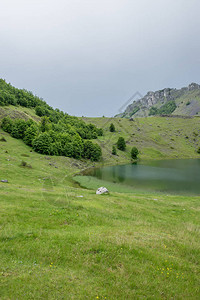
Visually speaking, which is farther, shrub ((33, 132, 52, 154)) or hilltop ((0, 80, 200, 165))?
hilltop ((0, 80, 200, 165))

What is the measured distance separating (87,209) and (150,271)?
1105cm

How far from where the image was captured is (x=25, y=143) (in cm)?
8219

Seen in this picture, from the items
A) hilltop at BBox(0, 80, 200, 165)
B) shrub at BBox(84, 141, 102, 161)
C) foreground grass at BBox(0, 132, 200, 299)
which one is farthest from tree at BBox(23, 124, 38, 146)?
foreground grass at BBox(0, 132, 200, 299)

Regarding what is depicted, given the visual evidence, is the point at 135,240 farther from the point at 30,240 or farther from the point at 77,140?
the point at 77,140

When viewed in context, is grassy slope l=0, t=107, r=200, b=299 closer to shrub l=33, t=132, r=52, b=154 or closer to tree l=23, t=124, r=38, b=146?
shrub l=33, t=132, r=52, b=154

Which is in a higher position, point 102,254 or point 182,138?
point 182,138

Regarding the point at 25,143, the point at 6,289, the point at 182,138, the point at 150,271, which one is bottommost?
the point at 150,271

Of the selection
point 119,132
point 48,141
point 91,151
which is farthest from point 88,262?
point 119,132

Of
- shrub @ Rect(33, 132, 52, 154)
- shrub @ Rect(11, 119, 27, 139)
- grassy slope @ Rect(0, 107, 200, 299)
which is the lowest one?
grassy slope @ Rect(0, 107, 200, 299)

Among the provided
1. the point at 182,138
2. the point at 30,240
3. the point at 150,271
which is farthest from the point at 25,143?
the point at 182,138

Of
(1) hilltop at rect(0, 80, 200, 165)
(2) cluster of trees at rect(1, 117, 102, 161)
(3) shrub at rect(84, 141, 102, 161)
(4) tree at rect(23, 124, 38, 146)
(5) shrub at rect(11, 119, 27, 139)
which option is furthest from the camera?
(1) hilltop at rect(0, 80, 200, 165)

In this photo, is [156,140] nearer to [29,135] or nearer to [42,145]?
[42,145]

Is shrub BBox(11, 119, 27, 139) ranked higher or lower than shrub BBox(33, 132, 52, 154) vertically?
higher

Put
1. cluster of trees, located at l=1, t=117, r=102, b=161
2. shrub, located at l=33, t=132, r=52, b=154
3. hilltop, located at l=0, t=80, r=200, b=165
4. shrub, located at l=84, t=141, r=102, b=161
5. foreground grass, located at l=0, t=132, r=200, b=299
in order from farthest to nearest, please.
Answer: hilltop, located at l=0, t=80, r=200, b=165
shrub, located at l=84, t=141, r=102, b=161
cluster of trees, located at l=1, t=117, r=102, b=161
shrub, located at l=33, t=132, r=52, b=154
foreground grass, located at l=0, t=132, r=200, b=299
